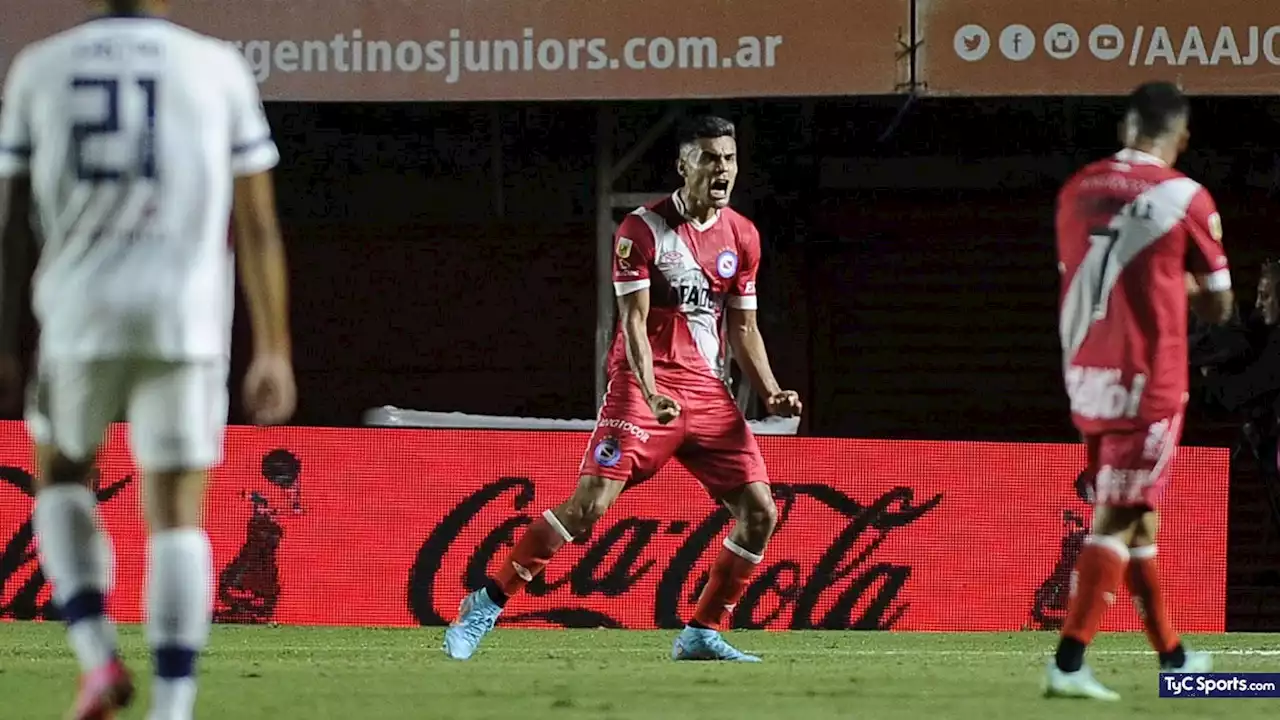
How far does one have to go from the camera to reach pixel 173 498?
5242 millimetres

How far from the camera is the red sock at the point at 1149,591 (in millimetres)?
7562

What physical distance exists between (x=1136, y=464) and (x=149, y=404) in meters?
3.10

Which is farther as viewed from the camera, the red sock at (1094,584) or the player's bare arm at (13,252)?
the red sock at (1094,584)

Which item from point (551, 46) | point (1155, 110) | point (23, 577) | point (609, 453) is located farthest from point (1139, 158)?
point (23, 577)

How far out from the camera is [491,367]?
1673 cm

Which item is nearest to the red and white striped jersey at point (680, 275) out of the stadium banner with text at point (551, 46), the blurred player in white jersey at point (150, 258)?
the stadium banner with text at point (551, 46)

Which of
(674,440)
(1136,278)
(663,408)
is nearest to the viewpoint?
(1136,278)

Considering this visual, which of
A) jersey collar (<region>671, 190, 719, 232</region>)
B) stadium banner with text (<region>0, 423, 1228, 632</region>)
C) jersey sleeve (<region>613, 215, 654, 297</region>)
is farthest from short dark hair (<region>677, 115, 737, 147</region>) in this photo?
stadium banner with text (<region>0, 423, 1228, 632</region>)

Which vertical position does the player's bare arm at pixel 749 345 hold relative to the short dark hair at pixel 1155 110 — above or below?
below

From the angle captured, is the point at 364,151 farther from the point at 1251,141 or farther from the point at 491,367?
the point at 1251,141

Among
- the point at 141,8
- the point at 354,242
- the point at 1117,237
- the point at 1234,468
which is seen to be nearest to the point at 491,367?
the point at 354,242

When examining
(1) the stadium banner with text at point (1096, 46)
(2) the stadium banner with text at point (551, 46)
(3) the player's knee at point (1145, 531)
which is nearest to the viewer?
(3) the player's knee at point (1145, 531)

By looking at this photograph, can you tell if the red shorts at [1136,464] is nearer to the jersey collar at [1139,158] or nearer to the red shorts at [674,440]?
the jersey collar at [1139,158]

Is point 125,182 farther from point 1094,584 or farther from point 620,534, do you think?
point 620,534
